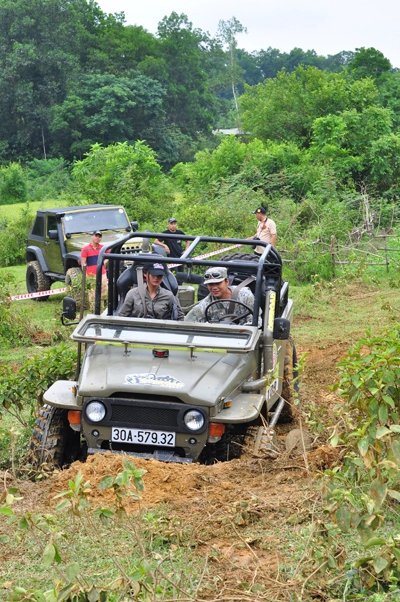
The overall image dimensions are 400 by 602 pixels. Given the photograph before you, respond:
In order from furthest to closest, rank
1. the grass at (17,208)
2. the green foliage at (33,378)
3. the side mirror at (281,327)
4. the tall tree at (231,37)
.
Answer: the tall tree at (231,37) < the grass at (17,208) < the green foliage at (33,378) < the side mirror at (281,327)

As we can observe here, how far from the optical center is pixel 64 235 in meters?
16.2

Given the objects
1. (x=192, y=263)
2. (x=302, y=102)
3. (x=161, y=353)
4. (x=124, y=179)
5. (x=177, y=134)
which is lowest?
(x=161, y=353)

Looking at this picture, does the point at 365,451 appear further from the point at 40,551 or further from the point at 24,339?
the point at 24,339

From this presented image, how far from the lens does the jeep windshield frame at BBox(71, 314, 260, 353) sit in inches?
265

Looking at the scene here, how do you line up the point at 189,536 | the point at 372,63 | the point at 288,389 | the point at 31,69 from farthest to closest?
the point at 31,69 → the point at 372,63 → the point at 288,389 → the point at 189,536

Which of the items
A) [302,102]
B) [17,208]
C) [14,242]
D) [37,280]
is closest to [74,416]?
[37,280]

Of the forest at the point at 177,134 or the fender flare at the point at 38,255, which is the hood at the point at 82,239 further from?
the forest at the point at 177,134

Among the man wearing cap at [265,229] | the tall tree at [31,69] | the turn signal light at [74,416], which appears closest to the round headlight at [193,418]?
the turn signal light at [74,416]

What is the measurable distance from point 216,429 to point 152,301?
1671 millimetres

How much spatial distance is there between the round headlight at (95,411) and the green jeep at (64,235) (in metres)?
9.43

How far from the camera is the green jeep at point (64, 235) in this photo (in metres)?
16.1

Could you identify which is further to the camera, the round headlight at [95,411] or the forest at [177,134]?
the forest at [177,134]

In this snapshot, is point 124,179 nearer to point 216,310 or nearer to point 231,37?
point 216,310

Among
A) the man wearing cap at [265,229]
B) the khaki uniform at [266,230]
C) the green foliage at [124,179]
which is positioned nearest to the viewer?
the man wearing cap at [265,229]
